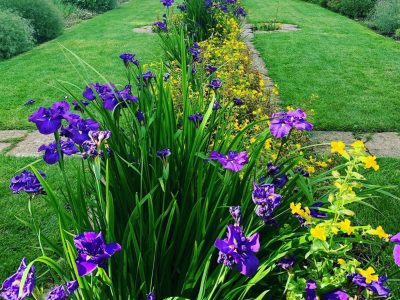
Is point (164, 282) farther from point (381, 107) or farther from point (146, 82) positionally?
point (381, 107)

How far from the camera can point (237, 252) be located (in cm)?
136

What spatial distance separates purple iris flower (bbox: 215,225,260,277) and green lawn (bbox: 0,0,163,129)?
9.69 feet

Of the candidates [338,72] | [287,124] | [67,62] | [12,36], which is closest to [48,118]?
[287,124]

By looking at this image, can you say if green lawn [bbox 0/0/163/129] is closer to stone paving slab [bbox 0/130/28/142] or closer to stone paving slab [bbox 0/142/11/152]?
stone paving slab [bbox 0/130/28/142]

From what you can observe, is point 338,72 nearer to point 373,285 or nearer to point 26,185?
point 373,285

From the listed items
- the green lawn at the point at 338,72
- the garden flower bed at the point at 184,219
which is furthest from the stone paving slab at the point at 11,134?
the green lawn at the point at 338,72

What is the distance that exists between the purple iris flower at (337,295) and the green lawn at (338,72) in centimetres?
310

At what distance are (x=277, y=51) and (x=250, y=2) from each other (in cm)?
738

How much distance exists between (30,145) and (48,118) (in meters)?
3.09

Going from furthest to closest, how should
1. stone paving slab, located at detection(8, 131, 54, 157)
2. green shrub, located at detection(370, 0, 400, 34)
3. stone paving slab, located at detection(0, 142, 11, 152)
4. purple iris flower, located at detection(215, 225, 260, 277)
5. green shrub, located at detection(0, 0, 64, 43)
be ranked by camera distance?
green shrub, located at detection(370, 0, 400, 34) < green shrub, located at detection(0, 0, 64, 43) < stone paving slab, located at detection(0, 142, 11, 152) < stone paving slab, located at detection(8, 131, 54, 157) < purple iris flower, located at detection(215, 225, 260, 277)

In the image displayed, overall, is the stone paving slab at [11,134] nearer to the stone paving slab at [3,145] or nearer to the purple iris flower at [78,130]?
the stone paving slab at [3,145]

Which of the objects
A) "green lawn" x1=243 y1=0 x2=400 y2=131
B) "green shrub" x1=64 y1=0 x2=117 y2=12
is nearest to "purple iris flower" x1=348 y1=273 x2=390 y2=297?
"green lawn" x1=243 y1=0 x2=400 y2=131

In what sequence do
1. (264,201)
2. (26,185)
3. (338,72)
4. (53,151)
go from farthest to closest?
1. (338,72)
2. (53,151)
3. (26,185)
4. (264,201)

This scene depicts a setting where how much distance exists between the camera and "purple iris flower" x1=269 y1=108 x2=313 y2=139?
5.59ft
